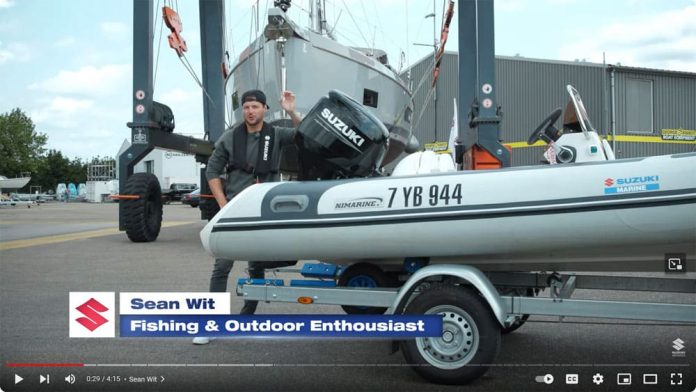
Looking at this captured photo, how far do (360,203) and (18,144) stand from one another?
220 inches

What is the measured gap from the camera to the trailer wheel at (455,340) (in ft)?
9.81

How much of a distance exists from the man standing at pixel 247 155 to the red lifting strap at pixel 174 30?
18.6ft

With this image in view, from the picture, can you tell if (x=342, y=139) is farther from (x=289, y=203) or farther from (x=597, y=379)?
(x=597, y=379)

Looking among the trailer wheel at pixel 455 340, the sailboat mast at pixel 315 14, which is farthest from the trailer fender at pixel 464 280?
the sailboat mast at pixel 315 14

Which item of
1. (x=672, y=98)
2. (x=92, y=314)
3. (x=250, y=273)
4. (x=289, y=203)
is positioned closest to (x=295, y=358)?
(x=250, y=273)

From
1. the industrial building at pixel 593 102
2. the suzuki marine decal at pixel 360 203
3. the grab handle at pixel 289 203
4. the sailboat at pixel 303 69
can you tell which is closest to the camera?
the suzuki marine decal at pixel 360 203

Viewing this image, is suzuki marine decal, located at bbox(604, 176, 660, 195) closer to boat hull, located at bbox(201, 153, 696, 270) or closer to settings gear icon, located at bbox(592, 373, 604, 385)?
boat hull, located at bbox(201, 153, 696, 270)

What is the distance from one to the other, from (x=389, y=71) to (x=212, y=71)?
3.75 metres

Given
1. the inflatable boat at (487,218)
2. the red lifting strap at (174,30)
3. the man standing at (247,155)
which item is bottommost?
the inflatable boat at (487,218)

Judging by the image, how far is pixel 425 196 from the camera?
10.3 feet

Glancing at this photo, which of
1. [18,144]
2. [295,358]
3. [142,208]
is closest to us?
[295,358]

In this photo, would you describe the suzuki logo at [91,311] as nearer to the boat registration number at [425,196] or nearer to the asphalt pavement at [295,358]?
the asphalt pavement at [295,358]

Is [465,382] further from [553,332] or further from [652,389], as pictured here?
[553,332]

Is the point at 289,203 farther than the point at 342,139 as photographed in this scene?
No
